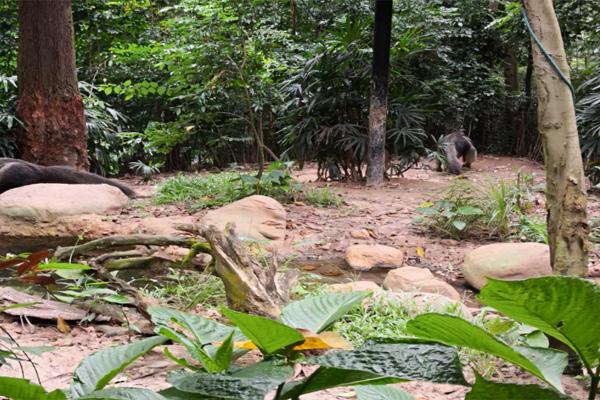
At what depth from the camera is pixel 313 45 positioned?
10.7 meters

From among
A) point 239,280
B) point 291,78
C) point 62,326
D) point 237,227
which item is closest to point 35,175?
point 237,227

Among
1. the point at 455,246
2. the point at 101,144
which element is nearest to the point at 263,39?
the point at 455,246

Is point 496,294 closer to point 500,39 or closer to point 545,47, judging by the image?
point 545,47

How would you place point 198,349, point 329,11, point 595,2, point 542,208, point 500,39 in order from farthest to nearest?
point 500,39 → point 329,11 → point 595,2 → point 542,208 → point 198,349

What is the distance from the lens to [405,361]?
0.49 m

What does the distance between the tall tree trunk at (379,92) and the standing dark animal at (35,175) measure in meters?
2.98

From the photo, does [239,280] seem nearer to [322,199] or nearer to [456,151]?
[322,199]

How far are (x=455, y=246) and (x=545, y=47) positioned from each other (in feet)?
10.1

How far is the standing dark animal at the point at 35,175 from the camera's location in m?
6.34

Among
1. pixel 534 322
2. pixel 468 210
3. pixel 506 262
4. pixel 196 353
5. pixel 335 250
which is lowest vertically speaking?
pixel 335 250

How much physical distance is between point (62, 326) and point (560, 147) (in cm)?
205

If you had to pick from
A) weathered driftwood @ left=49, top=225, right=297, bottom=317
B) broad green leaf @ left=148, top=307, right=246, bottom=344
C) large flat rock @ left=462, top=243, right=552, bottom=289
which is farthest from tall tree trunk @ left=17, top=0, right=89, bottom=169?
broad green leaf @ left=148, top=307, right=246, bottom=344

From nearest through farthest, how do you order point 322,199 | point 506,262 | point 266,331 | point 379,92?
point 266,331 < point 506,262 < point 322,199 < point 379,92

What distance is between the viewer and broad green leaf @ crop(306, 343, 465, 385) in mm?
473
